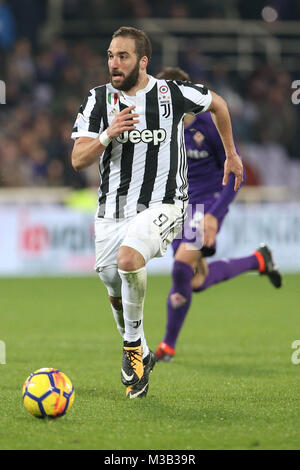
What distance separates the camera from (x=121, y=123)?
204 inches

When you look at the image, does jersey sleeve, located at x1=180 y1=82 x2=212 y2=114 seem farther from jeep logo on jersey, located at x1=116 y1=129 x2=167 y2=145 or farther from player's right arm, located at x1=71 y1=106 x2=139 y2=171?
player's right arm, located at x1=71 y1=106 x2=139 y2=171

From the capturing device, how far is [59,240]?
14.5 meters

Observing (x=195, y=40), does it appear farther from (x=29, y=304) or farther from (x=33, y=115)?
(x=29, y=304)

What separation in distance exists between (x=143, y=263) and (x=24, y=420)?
118cm

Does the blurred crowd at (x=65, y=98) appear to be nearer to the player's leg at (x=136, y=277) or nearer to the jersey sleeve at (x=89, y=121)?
the jersey sleeve at (x=89, y=121)

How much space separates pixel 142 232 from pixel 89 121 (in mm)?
744

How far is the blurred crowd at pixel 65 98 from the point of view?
50.8ft

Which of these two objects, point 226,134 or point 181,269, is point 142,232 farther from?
point 181,269

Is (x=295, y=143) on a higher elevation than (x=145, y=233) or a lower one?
lower

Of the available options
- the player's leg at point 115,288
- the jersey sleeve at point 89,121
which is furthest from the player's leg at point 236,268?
the jersey sleeve at point 89,121

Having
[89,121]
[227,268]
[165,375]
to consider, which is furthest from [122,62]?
[227,268]

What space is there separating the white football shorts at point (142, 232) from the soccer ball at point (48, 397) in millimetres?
976

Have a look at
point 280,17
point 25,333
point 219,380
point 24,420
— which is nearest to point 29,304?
point 25,333

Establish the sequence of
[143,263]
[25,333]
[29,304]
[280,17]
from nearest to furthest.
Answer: [143,263]
[25,333]
[29,304]
[280,17]
